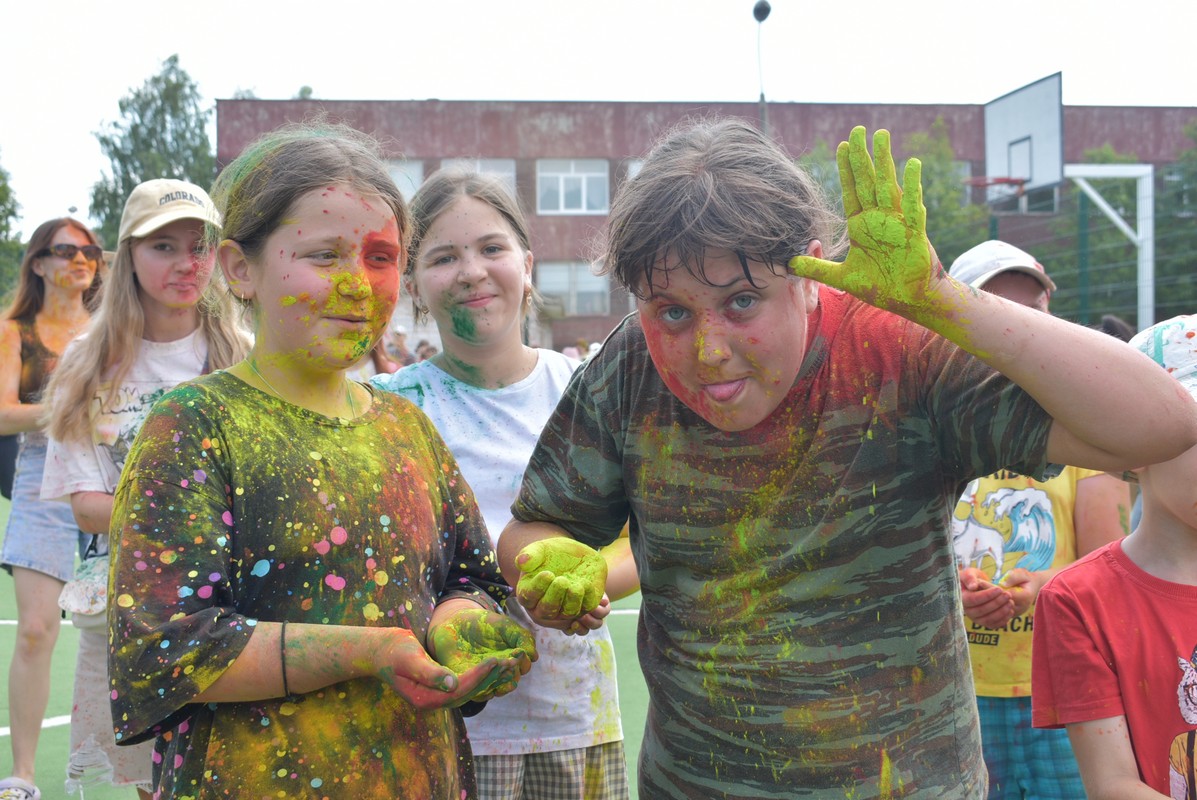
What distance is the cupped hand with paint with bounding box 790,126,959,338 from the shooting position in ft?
4.62

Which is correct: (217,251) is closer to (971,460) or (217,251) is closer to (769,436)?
(769,436)

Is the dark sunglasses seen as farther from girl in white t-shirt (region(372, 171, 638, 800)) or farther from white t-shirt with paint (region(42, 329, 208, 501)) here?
girl in white t-shirt (region(372, 171, 638, 800))

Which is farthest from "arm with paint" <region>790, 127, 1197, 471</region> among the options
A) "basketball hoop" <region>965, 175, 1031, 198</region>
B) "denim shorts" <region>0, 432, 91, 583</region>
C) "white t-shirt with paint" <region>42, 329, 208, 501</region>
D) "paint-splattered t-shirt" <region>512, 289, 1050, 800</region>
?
"basketball hoop" <region>965, 175, 1031, 198</region>

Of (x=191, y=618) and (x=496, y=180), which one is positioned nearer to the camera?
(x=191, y=618)

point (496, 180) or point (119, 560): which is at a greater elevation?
point (496, 180)

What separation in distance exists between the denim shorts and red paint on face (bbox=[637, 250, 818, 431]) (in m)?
3.18

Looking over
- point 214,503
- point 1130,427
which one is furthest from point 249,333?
point 1130,427

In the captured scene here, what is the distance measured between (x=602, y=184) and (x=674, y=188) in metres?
27.9

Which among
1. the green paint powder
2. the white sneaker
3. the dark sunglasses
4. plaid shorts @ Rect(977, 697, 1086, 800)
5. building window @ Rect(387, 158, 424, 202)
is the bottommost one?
the white sneaker

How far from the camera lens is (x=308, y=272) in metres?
1.85

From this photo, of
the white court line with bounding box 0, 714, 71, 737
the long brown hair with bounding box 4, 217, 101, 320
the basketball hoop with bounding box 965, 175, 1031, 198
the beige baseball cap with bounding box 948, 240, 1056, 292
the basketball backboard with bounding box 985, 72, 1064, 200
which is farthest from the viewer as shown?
the basketball hoop with bounding box 965, 175, 1031, 198

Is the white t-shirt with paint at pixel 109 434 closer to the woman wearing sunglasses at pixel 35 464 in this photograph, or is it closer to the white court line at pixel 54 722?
the woman wearing sunglasses at pixel 35 464

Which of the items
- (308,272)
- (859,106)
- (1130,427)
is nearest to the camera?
(1130,427)

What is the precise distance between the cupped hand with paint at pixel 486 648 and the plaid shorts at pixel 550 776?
0.80 m
